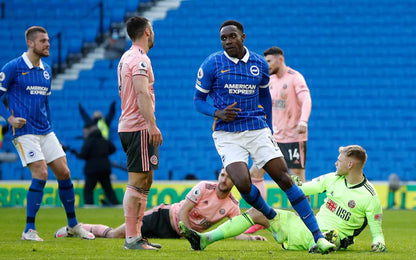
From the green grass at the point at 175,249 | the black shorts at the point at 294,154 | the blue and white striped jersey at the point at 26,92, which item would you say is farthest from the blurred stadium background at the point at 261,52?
the blue and white striped jersey at the point at 26,92

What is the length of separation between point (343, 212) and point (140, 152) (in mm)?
1778

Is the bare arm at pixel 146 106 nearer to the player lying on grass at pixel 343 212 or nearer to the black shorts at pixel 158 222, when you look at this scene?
the player lying on grass at pixel 343 212

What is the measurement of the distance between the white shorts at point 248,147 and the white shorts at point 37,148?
2251 mm

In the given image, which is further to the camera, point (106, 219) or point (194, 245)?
point (106, 219)

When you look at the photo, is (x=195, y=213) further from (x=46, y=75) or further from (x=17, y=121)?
(x=46, y=75)

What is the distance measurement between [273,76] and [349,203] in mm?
3964

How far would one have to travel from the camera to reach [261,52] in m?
18.4

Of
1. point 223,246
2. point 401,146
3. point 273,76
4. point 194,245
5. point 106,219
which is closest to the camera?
point 194,245

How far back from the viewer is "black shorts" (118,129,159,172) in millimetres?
5797

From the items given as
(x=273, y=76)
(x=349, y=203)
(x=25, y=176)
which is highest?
(x=273, y=76)

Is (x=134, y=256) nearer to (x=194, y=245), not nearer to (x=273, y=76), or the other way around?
(x=194, y=245)

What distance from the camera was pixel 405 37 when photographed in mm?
18219

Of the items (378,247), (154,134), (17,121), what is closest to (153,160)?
(154,134)

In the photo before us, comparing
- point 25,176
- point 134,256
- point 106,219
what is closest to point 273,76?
point 106,219
